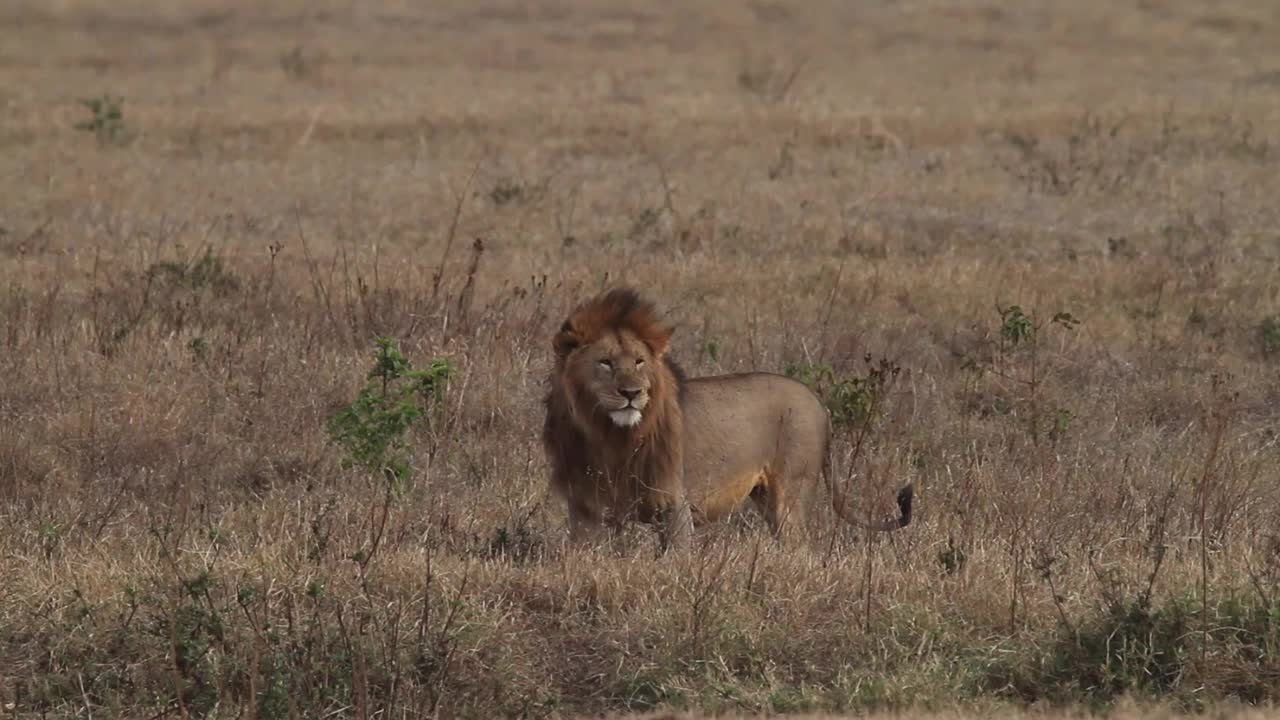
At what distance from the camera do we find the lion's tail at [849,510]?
750 centimetres

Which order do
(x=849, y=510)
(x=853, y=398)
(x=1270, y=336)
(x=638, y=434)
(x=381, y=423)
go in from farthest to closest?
1. (x=1270, y=336)
2. (x=853, y=398)
3. (x=849, y=510)
4. (x=381, y=423)
5. (x=638, y=434)

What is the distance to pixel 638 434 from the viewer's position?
7387 millimetres

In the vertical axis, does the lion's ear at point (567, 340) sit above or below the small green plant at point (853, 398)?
above

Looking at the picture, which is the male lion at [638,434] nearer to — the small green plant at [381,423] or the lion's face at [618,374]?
the lion's face at [618,374]

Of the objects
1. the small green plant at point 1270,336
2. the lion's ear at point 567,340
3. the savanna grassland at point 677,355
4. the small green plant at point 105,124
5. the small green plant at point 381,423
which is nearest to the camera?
the savanna grassland at point 677,355

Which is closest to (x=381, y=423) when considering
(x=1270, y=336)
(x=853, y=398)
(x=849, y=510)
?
(x=849, y=510)

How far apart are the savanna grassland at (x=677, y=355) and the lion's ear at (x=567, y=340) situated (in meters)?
0.77

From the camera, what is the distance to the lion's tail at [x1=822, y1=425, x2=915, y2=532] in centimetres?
750

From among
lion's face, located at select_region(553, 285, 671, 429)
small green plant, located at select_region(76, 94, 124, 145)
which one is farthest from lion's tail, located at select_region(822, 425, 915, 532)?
small green plant, located at select_region(76, 94, 124, 145)

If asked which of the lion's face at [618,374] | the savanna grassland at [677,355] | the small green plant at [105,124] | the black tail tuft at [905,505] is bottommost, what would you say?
the small green plant at [105,124]

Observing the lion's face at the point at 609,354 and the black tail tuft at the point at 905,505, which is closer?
the lion's face at the point at 609,354

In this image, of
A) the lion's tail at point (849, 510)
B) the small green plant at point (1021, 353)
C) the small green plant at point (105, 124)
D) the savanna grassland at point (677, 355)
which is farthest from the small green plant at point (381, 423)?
the small green plant at point (105, 124)

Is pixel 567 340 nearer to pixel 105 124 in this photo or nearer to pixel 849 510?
pixel 849 510

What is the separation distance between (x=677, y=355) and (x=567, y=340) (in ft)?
11.9
